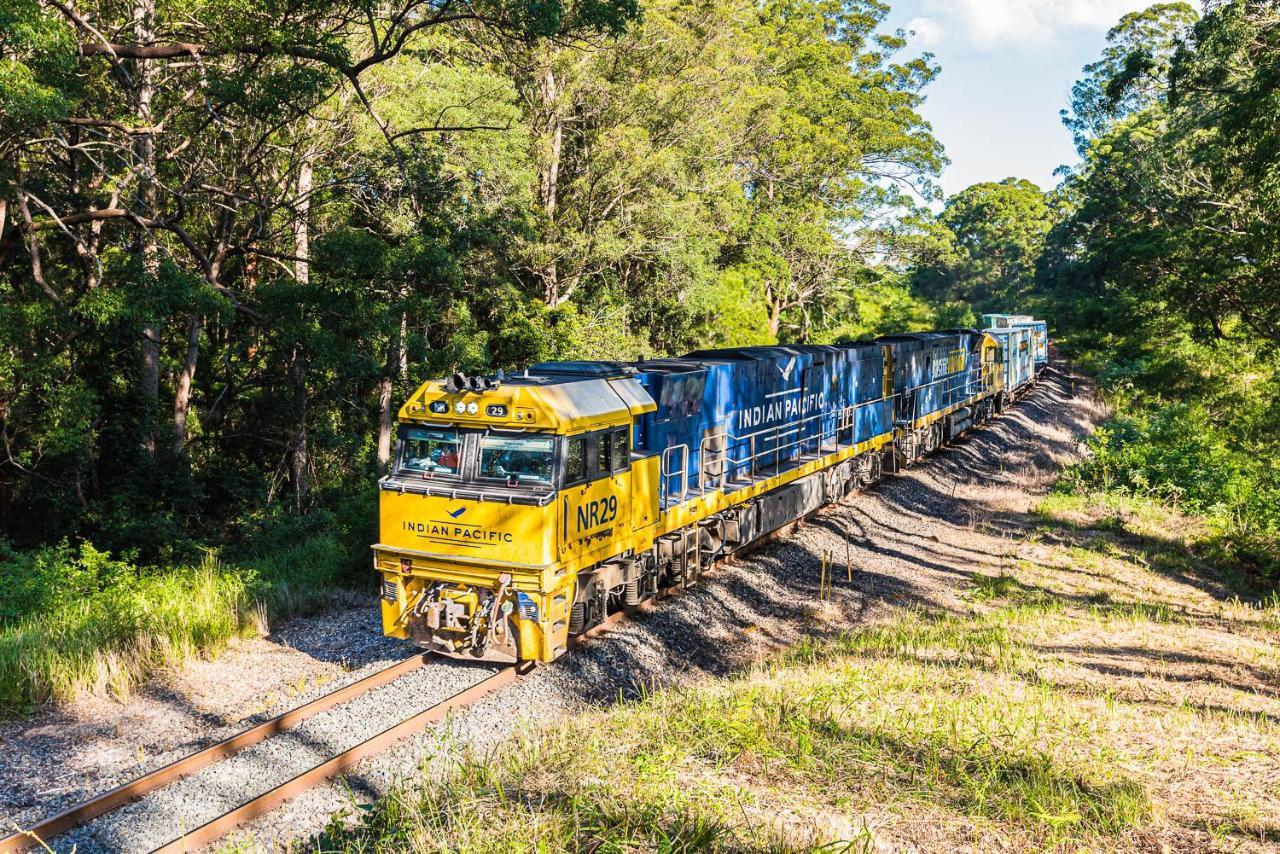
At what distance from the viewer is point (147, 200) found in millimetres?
19188

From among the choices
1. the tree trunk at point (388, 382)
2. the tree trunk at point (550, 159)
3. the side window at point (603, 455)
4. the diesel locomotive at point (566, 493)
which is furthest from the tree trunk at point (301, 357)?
the side window at point (603, 455)

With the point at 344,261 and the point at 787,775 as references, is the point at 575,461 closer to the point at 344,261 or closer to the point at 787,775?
the point at 787,775

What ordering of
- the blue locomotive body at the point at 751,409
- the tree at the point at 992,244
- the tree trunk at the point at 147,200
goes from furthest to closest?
the tree at the point at 992,244 → the tree trunk at the point at 147,200 → the blue locomotive body at the point at 751,409

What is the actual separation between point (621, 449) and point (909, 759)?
4.85m

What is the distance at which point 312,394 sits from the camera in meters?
25.4

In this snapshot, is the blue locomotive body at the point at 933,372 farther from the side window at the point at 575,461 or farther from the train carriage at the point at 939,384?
the side window at the point at 575,461

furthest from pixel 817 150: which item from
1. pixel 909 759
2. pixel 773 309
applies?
pixel 909 759

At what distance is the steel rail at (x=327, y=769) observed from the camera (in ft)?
20.9

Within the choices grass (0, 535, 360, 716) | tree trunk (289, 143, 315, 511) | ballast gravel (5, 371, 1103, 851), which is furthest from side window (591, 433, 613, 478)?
tree trunk (289, 143, 315, 511)

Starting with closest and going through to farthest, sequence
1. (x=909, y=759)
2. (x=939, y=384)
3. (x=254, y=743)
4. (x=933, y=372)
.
→ (x=909, y=759) → (x=254, y=743) → (x=933, y=372) → (x=939, y=384)

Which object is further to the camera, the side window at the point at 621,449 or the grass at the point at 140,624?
the side window at the point at 621,449

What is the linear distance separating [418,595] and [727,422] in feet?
19.8

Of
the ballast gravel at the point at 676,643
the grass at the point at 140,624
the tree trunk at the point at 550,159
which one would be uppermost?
the tree trunk at the point at 550,159

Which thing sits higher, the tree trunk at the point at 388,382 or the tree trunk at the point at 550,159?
the tree trunk at the point at 550,159
